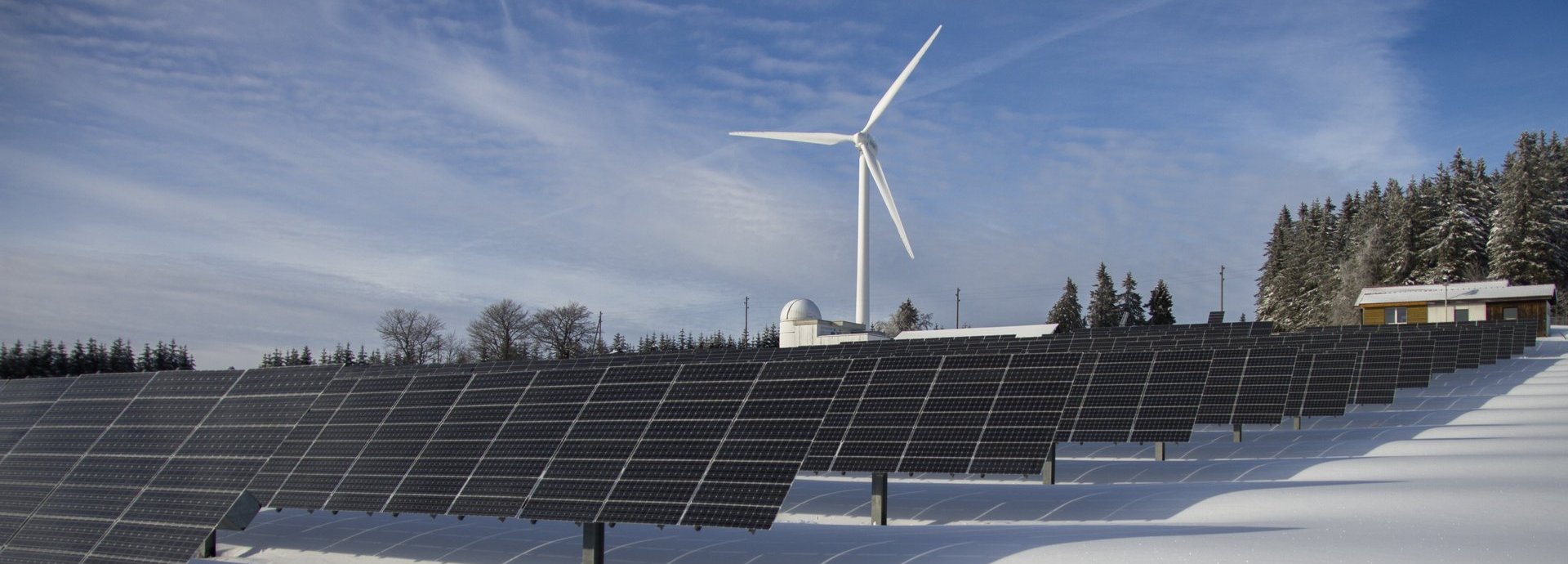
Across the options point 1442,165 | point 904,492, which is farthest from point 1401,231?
point 904,492

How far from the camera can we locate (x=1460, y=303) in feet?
282

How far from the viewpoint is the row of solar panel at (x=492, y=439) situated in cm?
1583

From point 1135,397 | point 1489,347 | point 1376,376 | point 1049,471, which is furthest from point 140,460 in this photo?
point 1489,347

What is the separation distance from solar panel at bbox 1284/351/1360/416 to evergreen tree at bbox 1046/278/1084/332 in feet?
360

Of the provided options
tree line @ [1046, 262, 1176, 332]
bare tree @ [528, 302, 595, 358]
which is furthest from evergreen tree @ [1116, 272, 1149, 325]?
bare tree @ [528, 302, 595, 358]

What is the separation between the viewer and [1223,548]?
15344 mm

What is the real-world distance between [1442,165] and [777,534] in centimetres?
13297

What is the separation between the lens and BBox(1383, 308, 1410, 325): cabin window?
290 feet

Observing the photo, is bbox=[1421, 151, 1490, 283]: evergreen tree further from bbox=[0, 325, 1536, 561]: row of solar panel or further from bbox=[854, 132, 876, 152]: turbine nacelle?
bbox=[0, 325, 1536, 561]: row of solar panel

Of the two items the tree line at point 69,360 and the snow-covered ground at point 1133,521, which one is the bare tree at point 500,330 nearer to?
the tree line at point 69,360

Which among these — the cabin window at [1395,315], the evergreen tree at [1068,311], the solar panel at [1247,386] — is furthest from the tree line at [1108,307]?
the solar panel at [1247,386]

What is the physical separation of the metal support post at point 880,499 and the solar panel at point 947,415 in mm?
356

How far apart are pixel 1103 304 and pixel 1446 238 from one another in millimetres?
48662

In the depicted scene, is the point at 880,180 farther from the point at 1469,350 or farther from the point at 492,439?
the point at 492,439
